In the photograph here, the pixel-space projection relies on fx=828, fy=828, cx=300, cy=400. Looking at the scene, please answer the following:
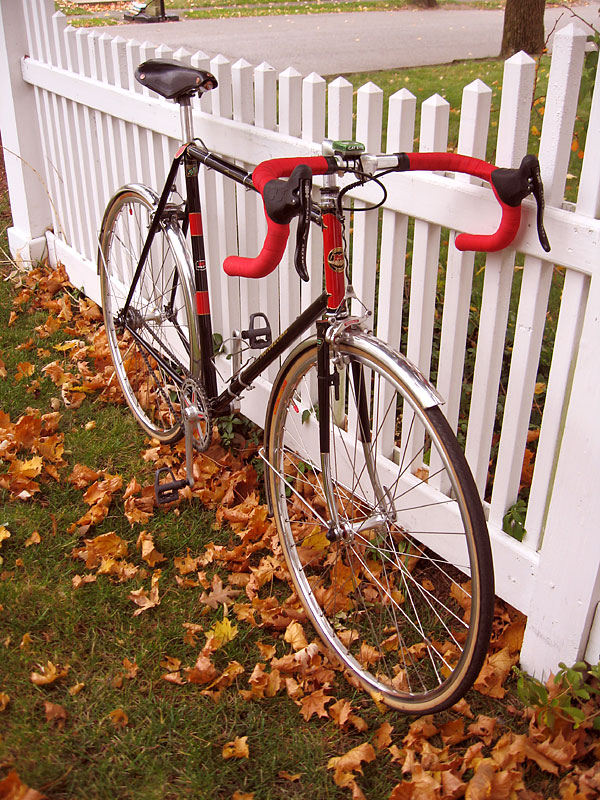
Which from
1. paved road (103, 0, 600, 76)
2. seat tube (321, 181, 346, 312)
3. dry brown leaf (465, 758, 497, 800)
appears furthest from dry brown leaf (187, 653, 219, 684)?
paved road (103, 0, 600, 76)

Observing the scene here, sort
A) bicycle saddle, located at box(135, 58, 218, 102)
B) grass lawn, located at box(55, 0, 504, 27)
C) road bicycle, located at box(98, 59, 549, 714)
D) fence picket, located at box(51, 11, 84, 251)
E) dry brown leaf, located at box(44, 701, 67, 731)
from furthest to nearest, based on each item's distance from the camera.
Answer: grass lawn, located at box(55, 0, 504, 27)
fence picket, located at box(51, 11, 84, 251)
bicycle saddle, located at box(135, 58, 218, 102)
dry brown leaf, located at box(44, 701, 67, 731)
road bicycle, located at box(98, 59, 549, 714)

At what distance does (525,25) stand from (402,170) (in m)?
8.76

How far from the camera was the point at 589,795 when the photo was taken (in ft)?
6.97

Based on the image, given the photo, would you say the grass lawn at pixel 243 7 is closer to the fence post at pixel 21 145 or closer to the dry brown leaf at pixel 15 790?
the fence post at pixel 21 145

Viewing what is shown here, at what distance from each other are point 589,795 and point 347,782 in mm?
623

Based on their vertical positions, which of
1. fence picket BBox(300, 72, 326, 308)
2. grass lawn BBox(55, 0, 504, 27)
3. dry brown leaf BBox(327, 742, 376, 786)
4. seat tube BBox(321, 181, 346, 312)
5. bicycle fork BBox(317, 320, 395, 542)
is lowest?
grass lawn BBox(55, 0, 504, 27)

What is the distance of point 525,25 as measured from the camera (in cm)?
962

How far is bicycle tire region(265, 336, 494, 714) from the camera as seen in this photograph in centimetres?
213

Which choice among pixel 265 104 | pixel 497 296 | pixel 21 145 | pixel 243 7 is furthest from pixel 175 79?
pixel 243 7

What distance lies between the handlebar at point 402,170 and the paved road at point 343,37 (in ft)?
30.1

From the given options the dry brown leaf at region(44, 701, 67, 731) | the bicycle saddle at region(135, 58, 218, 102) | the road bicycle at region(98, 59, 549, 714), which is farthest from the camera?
the bicycle saddle at region(135, 58, 218, 102)

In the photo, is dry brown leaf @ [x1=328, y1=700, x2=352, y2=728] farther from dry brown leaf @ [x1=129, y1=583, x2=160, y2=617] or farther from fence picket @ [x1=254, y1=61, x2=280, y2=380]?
fence picket @ [x1=254, y1=61, x2=280, y2=380]

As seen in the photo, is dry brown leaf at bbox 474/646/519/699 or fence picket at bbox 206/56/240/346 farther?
fence picket at bbox 206/56/240/346

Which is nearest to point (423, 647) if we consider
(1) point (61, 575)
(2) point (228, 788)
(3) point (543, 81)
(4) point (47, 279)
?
(2) point (228, 788)
